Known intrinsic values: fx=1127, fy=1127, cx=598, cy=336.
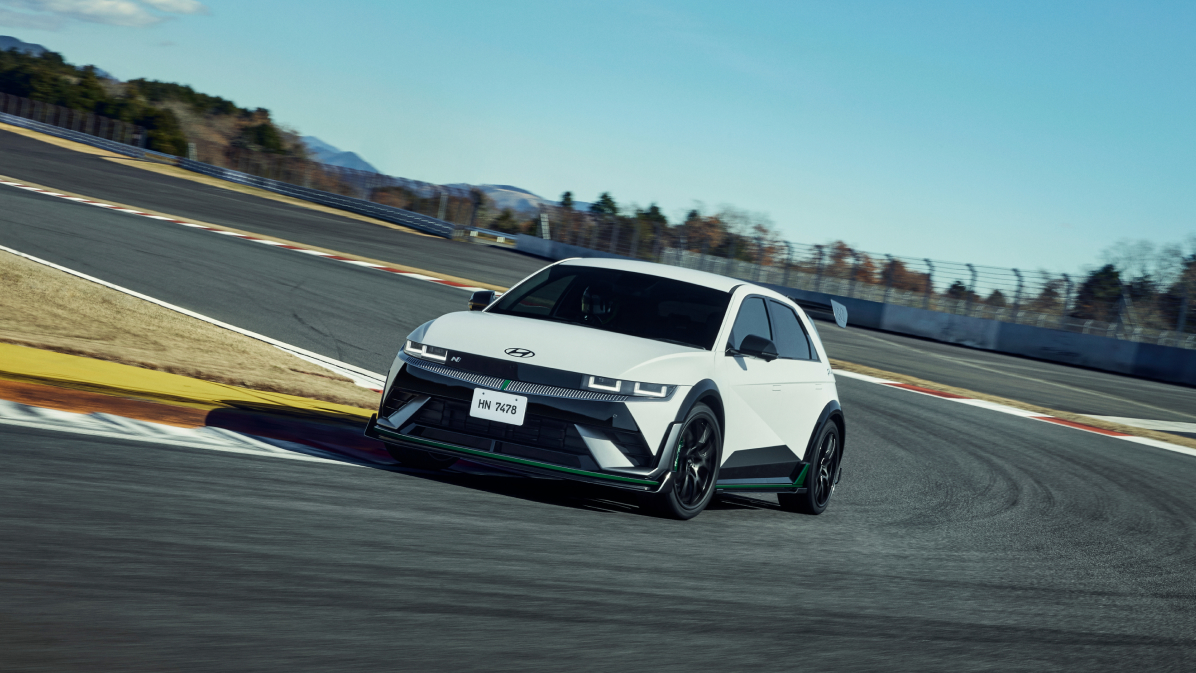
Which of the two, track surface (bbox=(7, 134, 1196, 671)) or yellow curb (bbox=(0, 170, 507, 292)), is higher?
yellow curb (bbox=(0, 170, 507, 292))

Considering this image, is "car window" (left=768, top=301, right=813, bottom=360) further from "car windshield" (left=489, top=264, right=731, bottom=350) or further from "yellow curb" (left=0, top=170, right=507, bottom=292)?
"yellow curb" (left=0, top=170, right=507, bottom=292)

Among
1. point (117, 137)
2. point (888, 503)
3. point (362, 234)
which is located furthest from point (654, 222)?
point (117, 137)

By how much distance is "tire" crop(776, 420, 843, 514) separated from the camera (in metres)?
7.57

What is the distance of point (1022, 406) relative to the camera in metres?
16.6

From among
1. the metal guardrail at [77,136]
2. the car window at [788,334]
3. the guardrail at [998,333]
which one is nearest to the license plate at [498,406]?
the car window at [788,334]

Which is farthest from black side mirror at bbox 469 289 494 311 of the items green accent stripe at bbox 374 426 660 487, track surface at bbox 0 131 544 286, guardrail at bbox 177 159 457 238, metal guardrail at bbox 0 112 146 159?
metal guardrail at bbox 0 112 146 159

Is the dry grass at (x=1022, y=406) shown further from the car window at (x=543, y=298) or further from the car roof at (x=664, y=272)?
the car window at (x=543, y=298)

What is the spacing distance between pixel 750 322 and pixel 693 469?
4.50ft

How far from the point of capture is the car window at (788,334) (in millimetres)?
7633

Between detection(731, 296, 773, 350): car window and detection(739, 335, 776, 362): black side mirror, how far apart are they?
0.26ft

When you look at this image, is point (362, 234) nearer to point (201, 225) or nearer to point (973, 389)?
point (201, 225)

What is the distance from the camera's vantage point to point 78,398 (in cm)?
708

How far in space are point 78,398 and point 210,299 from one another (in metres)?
7.43

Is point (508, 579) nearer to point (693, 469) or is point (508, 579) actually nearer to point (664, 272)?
point (693, 469)
